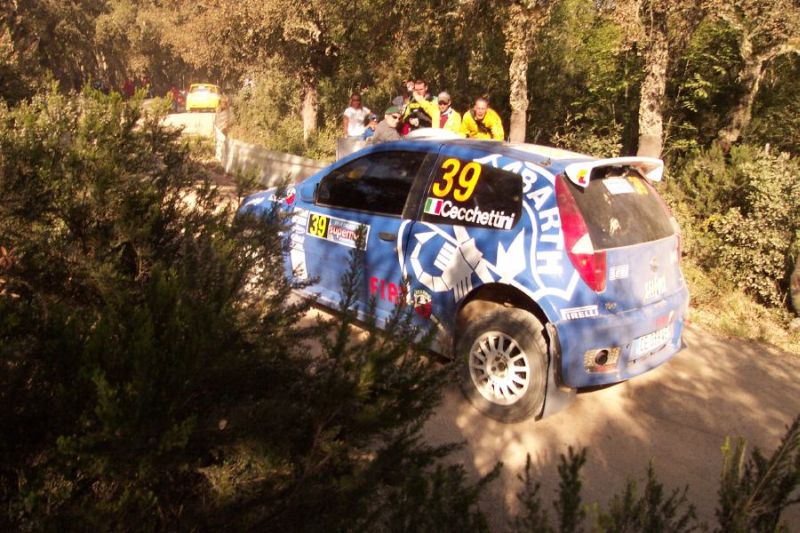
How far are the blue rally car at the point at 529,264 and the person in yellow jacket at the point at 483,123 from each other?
12.4 ft

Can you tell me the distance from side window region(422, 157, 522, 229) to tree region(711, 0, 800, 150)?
4.88m

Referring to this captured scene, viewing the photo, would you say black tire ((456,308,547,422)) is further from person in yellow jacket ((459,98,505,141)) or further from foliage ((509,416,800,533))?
person in yellow jacket ((459,98,505,141))

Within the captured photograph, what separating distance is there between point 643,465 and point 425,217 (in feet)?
7.25

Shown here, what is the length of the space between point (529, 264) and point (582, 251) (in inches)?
13.4

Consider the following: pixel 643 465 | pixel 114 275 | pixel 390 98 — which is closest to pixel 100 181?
pixel 114 275

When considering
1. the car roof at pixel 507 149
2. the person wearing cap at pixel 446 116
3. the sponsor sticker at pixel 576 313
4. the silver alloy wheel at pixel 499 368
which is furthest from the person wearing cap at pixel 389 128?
the sponsor sticker at pixel 576 313

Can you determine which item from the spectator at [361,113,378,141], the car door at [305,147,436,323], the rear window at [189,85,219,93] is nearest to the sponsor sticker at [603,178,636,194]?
the car door at [305,147,436,323]

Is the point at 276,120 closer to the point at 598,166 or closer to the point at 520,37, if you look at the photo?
the point at 520,37

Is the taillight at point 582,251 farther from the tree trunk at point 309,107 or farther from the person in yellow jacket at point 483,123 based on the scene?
the tree trunk at point 309,107

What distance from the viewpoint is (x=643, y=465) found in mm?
3609

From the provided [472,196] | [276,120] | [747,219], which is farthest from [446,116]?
[276,120]

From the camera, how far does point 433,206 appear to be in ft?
14.3

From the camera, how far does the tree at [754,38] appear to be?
7.16 m

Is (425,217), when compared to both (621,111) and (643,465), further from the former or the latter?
(621,111)
